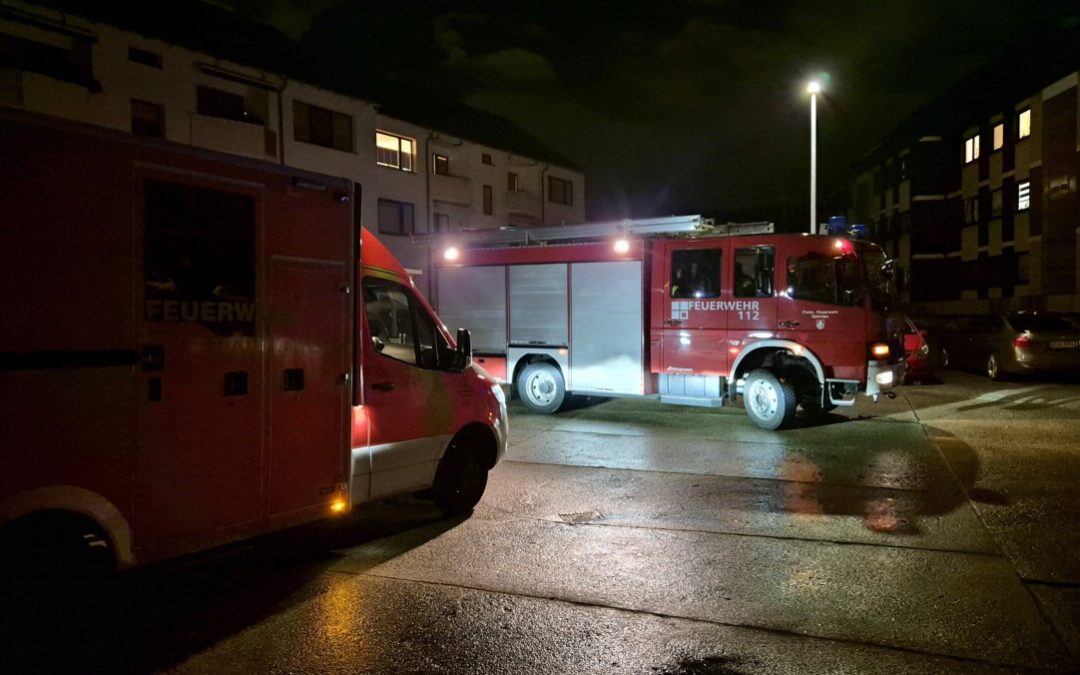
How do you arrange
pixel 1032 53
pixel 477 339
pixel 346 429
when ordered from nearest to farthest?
1. pixel 346 429
2. pixel 477 339
3. pixel 1032 53

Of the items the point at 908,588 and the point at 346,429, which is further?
the point at 346,429

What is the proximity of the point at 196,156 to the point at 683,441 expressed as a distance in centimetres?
758

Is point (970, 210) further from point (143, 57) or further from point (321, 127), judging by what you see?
point (143, 57)

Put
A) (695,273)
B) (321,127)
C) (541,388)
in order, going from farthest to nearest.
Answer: (321,127), (541,388), (695,273)

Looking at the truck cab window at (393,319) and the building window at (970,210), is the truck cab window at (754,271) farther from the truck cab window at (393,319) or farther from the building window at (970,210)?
the building window at (970,210)

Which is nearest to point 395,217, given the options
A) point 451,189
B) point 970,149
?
point 451,189

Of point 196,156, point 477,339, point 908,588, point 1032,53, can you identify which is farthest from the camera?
point 1032,53

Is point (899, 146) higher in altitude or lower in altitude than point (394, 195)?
higher

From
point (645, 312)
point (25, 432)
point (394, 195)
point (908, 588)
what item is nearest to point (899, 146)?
point (394, 195)

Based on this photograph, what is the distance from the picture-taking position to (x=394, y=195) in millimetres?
33156

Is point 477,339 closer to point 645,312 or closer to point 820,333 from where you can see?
point 645,312

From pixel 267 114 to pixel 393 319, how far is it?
23.6 m

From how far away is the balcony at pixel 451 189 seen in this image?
35.1m

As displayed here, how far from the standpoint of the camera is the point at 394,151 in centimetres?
3381
